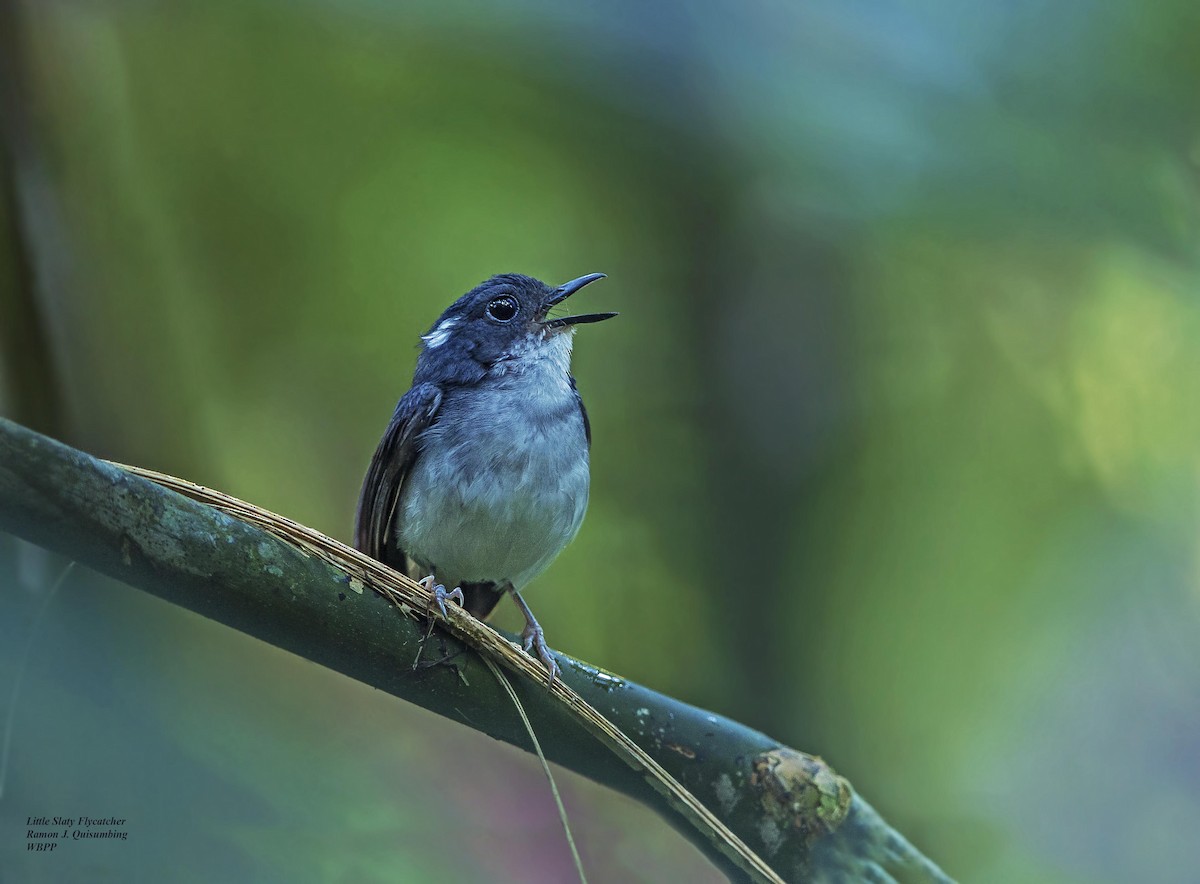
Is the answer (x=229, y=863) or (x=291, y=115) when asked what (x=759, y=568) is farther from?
(x=229, y=863)

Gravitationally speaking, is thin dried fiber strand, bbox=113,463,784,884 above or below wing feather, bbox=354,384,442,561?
below

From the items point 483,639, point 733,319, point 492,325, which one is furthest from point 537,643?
point 733,319

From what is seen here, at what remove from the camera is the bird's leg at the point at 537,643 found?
2.29m

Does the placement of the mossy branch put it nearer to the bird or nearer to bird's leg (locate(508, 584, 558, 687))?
bird's leg (locate(508, 584, 558, 687))

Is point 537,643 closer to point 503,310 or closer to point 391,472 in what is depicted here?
point 391,472

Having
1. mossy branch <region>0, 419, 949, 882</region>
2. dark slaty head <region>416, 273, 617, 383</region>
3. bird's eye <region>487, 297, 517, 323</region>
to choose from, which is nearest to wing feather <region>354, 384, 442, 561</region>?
dark slaty head <region>416, 273, 617, 383</region>

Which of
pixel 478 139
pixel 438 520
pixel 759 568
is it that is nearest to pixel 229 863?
pixel 438 520

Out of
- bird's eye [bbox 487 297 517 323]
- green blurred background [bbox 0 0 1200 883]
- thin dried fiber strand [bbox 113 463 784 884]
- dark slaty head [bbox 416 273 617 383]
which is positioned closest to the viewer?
thin dried fiber strand [bbox 113 463 784 884]

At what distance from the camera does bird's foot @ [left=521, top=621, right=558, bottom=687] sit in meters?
2.24

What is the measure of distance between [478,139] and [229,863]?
9.50ft

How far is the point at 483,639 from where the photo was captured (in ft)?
7.13

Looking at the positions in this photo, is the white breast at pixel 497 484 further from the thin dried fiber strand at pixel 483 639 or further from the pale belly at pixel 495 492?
the thin dried fiber strand at pixel 483 639

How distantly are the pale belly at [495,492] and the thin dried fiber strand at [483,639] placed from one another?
2.88 ft

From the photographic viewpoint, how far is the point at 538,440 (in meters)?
3.19
